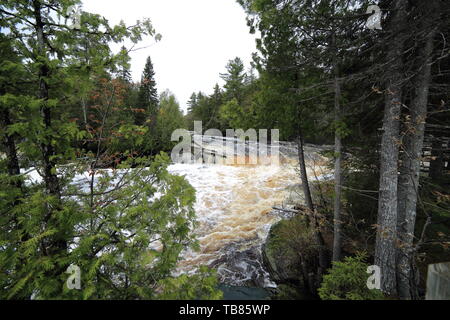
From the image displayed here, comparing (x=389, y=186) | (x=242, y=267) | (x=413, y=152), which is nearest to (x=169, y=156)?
(x=389, y=186)

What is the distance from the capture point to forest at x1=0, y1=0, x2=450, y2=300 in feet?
6.32

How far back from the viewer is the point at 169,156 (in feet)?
8.87

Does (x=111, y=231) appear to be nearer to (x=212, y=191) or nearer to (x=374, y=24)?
(x=374, y=24)

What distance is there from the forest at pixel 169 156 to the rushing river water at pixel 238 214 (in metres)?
0.25

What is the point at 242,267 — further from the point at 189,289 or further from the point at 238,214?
the point at 189,289

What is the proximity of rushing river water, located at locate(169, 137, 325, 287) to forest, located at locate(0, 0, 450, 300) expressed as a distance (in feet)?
0.82

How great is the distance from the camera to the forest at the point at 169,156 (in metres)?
1.93

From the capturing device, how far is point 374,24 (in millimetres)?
3512

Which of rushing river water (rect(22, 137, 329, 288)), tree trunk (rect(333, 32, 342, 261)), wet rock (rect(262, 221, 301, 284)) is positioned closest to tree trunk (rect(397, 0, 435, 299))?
tree trunk (rect(333, 32, 342, 261))

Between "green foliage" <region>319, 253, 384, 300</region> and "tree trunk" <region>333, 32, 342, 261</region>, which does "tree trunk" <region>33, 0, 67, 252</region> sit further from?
"tree trunk" <region>333, 32, 342, 261</region>

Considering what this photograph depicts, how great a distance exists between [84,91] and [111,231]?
5.49ft
